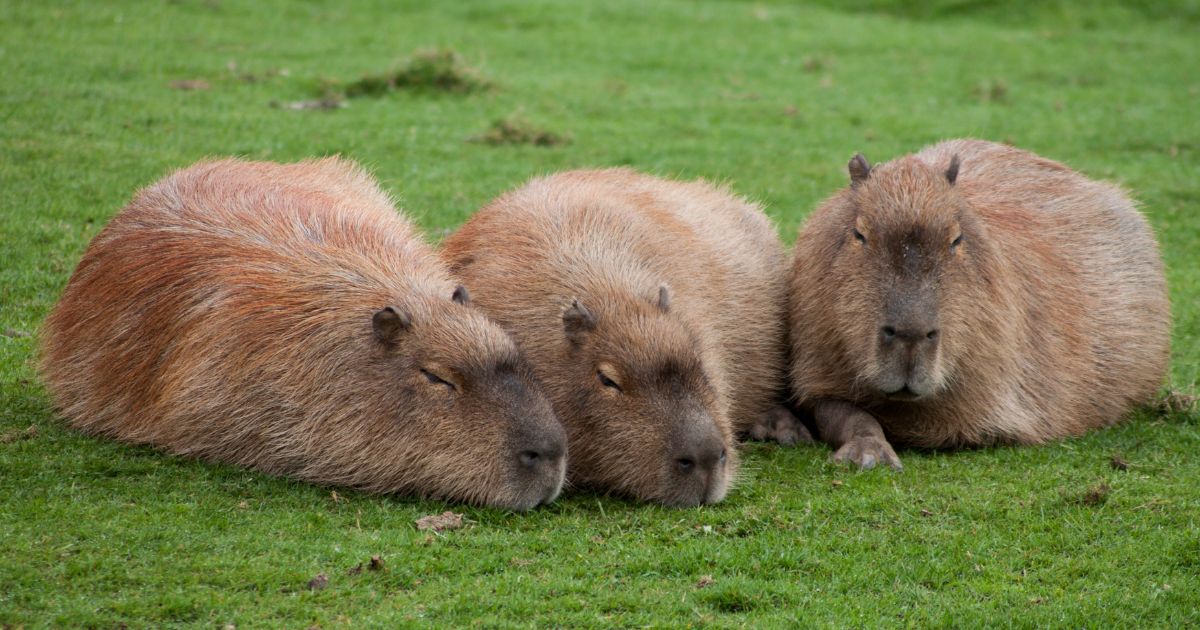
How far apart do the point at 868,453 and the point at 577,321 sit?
4.93 feet

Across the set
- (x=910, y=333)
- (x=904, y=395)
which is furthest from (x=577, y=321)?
(x=904, y=395)

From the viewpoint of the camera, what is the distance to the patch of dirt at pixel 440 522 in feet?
16.8

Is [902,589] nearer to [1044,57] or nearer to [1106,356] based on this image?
[1106,356]

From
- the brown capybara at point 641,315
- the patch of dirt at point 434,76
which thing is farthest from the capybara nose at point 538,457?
the patch of dirt at point 434,76

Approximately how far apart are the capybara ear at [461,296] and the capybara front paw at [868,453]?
5.97ft

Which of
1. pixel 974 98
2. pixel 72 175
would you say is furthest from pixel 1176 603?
pixel 974 98

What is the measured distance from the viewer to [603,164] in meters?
10.8

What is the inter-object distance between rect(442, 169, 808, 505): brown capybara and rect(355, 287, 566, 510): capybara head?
0.27m

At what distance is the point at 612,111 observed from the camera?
1266 centimetres

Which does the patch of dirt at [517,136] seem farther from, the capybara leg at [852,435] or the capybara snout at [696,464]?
the capybara snout at [696,464]

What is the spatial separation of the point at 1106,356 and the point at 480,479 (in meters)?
3.49

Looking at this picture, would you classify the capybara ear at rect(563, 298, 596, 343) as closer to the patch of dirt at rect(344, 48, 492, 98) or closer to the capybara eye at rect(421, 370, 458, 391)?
the capybara eye at rect(421, 370, 458, 391)

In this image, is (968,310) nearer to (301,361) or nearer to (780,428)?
(780,428)

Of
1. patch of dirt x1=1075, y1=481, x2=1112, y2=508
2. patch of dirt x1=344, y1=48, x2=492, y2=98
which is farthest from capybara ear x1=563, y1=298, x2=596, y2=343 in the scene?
patch of dirt x1=344, y1=48, x2=492, y2=98
